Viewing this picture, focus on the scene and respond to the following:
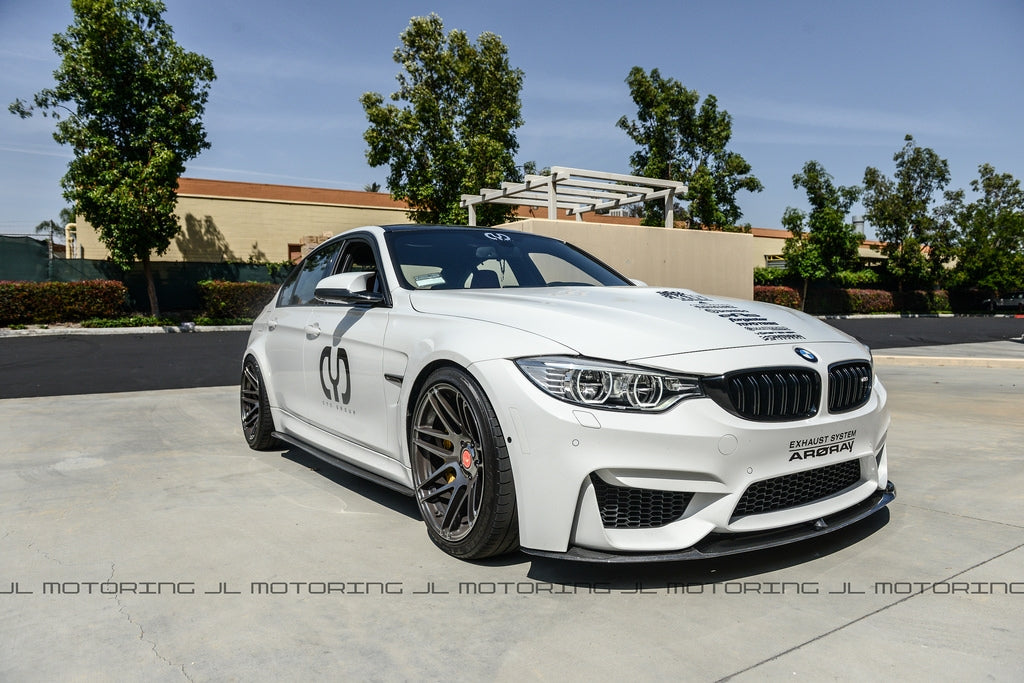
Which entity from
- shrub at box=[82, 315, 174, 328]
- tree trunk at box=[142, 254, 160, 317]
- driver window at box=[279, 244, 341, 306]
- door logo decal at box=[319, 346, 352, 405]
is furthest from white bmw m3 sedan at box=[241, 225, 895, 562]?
tree trunk at box=[142, 254, 160, 317]

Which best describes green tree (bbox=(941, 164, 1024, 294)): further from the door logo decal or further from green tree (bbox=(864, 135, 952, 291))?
the door logo decal

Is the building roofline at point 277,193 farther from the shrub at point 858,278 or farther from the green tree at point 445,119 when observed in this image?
the shrub at point 858,278

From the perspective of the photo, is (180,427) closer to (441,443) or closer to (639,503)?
(441,443)

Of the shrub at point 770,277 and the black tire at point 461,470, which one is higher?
the shrub at point 770,277

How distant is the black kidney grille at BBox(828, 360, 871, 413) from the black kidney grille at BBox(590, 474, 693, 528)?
2.58 feet

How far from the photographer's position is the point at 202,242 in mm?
32375

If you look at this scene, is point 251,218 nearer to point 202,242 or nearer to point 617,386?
point 202,242

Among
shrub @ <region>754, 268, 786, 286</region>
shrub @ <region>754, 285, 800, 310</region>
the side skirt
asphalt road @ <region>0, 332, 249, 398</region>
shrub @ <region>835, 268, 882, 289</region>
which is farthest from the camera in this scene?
shrub @ <region>835, 268, 882, 289</region>

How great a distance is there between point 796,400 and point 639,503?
0.73 metres

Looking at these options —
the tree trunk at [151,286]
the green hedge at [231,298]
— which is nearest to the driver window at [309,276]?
the green hedge at [231,298]

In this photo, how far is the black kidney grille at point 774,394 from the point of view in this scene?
2758mm

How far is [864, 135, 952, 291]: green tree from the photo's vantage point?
43000mm

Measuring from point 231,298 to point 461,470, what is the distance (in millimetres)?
25022

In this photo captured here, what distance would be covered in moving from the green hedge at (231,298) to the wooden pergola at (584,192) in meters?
15.7
